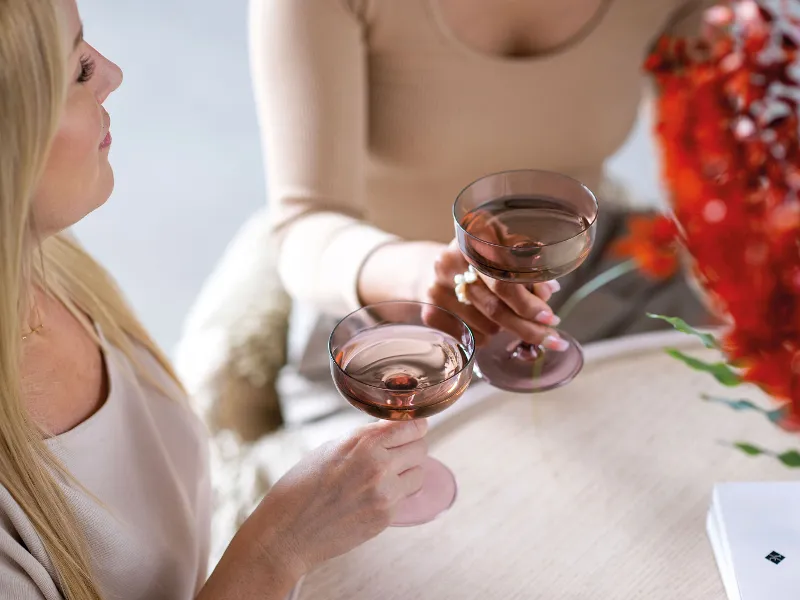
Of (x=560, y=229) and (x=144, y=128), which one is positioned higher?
(x=560, y=229)

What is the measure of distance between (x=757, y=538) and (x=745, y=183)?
0.33 meters

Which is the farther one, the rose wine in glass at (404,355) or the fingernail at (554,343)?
the fingernail at (554,343)

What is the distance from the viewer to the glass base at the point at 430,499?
37.2 inches

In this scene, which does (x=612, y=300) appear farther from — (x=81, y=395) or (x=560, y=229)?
(x=81, y=395)

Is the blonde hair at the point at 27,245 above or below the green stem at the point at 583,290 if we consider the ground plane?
above

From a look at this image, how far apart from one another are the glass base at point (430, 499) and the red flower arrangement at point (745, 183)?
32 centimetres

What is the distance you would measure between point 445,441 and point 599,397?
0.20 metres

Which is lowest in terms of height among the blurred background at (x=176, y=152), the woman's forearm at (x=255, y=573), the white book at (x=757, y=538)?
the blurred background at (x=176, y=152)

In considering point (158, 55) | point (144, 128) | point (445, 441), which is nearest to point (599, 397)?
point (445, 441)

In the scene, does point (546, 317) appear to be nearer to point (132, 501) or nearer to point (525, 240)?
point (525, 240)

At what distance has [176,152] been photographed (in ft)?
9.52

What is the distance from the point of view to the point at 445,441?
1069 millimetres

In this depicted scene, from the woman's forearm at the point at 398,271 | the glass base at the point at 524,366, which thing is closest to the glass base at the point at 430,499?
the glass base at the point at 524,366

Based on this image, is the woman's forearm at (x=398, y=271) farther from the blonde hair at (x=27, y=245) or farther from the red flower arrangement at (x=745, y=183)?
the blonde hair at (x=27, y=245)
